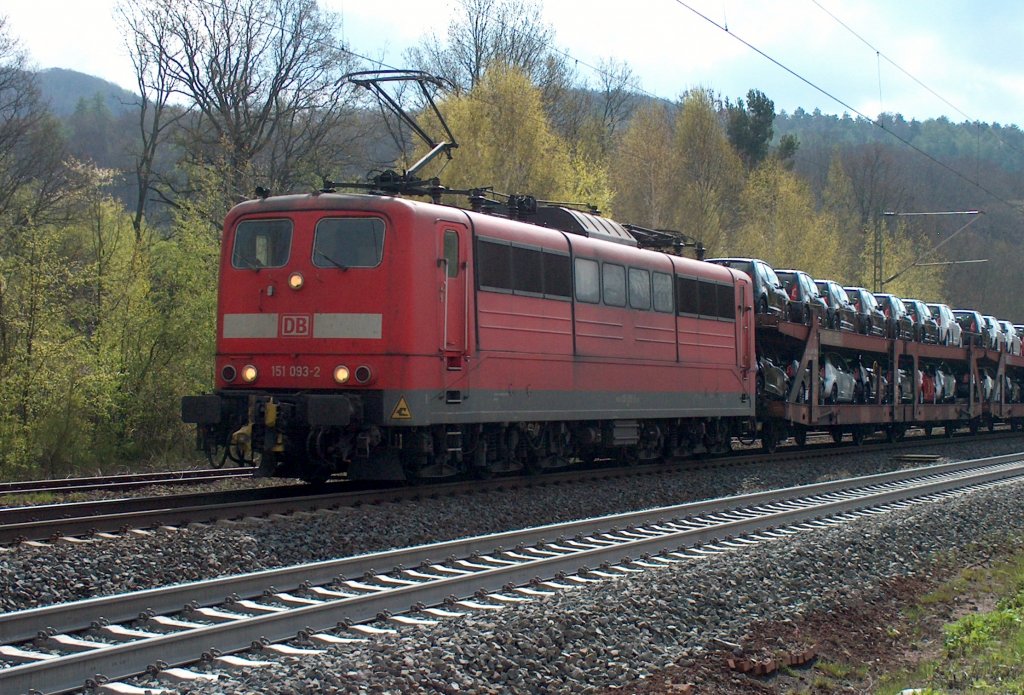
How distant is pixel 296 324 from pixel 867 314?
17.8 meters

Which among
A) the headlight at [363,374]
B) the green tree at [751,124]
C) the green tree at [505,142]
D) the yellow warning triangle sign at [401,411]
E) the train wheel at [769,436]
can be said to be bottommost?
the train wheel at [769,436]

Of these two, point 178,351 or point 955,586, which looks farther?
point 178,351

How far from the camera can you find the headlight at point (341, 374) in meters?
12.7

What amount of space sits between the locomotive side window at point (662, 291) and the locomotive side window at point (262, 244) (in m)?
6.31

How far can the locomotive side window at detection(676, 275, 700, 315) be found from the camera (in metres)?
18.4

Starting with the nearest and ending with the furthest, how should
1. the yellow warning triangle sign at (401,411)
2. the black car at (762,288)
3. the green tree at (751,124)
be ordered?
1. the yellow warning triangle sign at (401,411)
2. the black car at (762,288)
3. the green tree at (751,124)

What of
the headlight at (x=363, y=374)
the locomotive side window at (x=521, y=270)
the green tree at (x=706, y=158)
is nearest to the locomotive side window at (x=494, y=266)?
the locomotive side window at (x=521, y=270)

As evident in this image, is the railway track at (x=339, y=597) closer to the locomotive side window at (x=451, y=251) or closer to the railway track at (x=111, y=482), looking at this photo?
the locomotive side window at (x=451, y=251)

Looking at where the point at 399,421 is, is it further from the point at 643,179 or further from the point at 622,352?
the point at 643,179

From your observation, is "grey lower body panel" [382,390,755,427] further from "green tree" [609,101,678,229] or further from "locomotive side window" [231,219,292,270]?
"green tree" [609,101,678,229]

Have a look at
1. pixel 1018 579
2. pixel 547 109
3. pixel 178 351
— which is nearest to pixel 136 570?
pixel 1018 579

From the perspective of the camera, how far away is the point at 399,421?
12555 millimetres

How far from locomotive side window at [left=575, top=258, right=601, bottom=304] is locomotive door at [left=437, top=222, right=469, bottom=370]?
2.56 metres

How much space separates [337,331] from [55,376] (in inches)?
338
